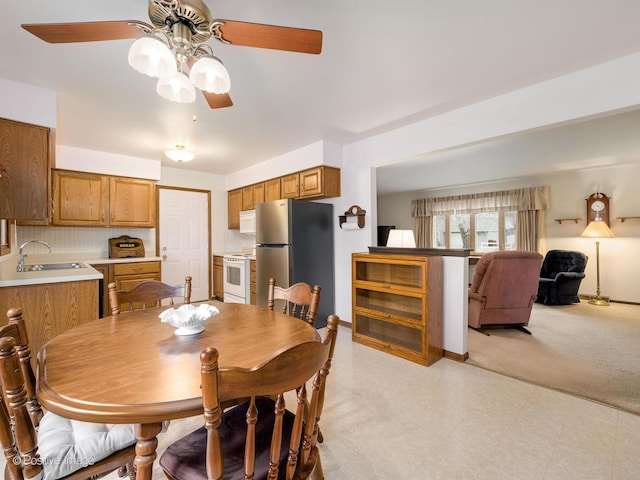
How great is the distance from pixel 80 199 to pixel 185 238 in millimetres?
1515

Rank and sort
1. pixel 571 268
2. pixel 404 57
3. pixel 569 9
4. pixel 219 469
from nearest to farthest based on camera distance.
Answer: pixel 219 469
pixel 569 9
pixel 404 57
pixel 571 268

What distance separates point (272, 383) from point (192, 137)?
11.1ft

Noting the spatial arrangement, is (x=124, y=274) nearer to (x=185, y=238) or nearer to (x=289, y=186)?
(x=185, y=238)

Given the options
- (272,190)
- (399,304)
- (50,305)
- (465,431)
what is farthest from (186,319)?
(272,190)

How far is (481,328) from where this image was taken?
12.0ft

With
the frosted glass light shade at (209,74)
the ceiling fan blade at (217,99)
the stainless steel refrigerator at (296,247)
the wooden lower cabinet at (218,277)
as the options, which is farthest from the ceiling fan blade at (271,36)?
the wooden lower cabinet at (218,277)

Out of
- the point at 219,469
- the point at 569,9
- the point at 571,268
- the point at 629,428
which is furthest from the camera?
the point at 571,268

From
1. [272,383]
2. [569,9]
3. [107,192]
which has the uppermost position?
[569,9]

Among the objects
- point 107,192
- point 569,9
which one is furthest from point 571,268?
point 107,192

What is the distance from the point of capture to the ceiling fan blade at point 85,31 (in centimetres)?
118

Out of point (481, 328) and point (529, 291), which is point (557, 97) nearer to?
point (529, 291)

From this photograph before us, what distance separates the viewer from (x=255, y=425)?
0.94 meters

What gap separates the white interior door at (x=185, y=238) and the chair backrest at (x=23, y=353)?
151 inches

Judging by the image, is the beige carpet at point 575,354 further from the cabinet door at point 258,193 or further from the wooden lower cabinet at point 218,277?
the wooden lower cabinet at point 218,277
